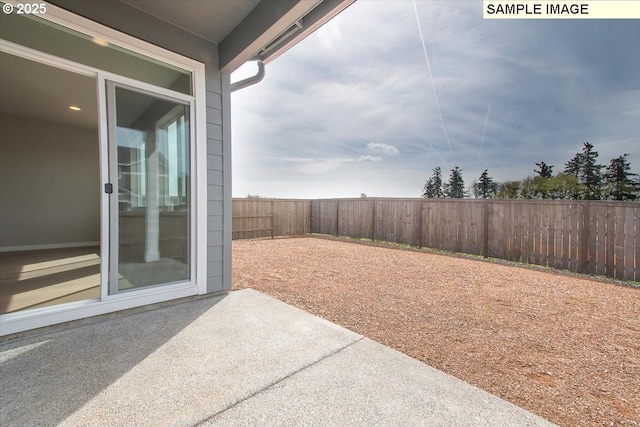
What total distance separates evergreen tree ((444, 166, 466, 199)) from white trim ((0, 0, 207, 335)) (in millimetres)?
7219

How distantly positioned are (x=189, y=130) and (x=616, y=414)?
3720mm

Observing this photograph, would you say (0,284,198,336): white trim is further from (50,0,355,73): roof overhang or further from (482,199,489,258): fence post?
(482,199,489,258): fence post

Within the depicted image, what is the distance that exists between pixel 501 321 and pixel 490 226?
3.71 meters

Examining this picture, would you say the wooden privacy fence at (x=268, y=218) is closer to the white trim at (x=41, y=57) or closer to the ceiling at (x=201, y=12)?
the ceiling at (x=201, y=12)

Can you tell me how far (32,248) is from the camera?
5.32 meters

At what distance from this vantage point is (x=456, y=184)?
802cm

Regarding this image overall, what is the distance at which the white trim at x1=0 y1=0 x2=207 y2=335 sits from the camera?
6.34ft

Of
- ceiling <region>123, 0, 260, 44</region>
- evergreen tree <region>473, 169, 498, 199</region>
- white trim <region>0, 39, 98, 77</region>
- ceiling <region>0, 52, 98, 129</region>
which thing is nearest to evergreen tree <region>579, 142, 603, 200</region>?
evergreen tree <region>473, 169, 498, 199</region>

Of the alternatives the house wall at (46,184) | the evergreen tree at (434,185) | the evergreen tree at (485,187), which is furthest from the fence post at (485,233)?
the house wall at (46,184)

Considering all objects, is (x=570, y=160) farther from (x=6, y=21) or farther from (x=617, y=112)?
(x=6, y=21)

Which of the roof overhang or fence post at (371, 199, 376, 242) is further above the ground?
the roof overhang

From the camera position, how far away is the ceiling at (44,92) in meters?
3.22

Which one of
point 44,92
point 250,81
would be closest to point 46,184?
point 44,92

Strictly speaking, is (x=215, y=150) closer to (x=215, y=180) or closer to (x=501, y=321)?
(x=215, y=180)
